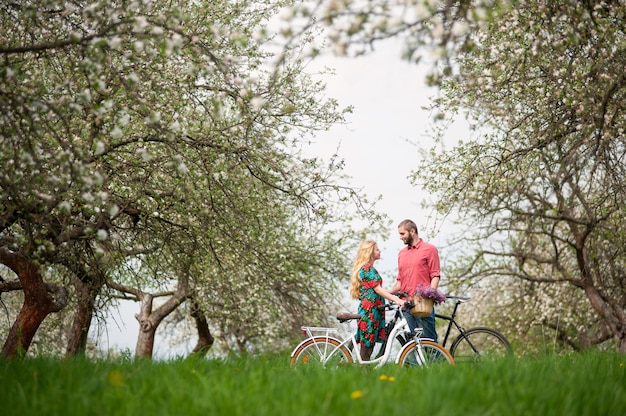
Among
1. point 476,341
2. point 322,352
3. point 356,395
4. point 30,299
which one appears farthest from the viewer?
point 30,299

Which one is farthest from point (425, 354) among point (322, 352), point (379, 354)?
point (322, 352)

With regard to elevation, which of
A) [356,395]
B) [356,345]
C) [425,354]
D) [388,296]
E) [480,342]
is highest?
[388,296]

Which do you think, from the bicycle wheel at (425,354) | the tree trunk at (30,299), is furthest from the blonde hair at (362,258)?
the tree trunk at (30,299)

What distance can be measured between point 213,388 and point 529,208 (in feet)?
34.0

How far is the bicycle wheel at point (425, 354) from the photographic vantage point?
6750 mm

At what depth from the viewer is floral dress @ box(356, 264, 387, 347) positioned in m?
7.27

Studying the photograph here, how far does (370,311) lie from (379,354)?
1.62ft

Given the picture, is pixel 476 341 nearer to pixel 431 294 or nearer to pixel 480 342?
pixel 480 342

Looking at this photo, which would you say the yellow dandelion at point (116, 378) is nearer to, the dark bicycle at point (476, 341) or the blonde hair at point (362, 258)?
the blonde hair at point (362, 258)

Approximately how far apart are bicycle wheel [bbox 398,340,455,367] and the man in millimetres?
918

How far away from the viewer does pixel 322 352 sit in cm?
707

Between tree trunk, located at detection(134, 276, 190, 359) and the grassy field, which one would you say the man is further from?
tree trunk, located at detection(134, 276, 190, 359)

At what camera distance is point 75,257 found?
30.9 feet

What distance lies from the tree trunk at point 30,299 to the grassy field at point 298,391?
4305mm
